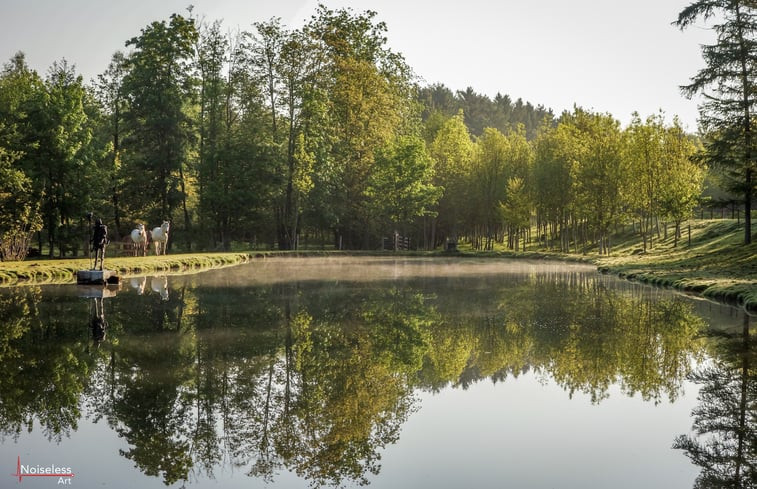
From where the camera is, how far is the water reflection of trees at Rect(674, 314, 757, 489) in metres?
7.19

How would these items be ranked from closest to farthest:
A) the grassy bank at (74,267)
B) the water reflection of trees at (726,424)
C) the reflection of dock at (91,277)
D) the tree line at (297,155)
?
the water reflection of trees at (726,424)
the reflection of dock at (91,277)
the grassy bank at (74,267)
the tree line at (297,155)

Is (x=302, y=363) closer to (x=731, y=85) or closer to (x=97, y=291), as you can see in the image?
(x=97, y=291)

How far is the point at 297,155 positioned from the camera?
193 ft

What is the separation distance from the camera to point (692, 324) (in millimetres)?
17609

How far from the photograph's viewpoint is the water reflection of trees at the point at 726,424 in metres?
7.19

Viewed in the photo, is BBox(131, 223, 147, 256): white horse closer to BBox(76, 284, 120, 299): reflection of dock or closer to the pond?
BBox(76, 284, 120, 299): reflection of dock

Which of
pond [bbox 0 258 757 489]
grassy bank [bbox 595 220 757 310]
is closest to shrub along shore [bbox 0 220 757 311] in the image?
grassy bank [bbox 595 220 757 310]

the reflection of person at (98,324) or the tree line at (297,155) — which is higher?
the tree line at (297,155)

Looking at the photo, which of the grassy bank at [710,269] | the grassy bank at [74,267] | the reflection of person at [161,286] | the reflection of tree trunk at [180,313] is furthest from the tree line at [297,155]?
the reflection of tree trunk at [180,313]

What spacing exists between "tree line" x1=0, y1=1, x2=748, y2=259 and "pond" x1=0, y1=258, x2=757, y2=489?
113ft

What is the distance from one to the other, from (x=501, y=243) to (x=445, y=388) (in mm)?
72869

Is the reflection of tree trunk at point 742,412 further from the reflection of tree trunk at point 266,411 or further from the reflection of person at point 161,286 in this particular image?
the reflection of person at point 161,286

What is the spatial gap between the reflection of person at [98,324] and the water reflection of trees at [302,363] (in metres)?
0.26

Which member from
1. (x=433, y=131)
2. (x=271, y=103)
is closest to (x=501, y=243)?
(x=433, y=131)
